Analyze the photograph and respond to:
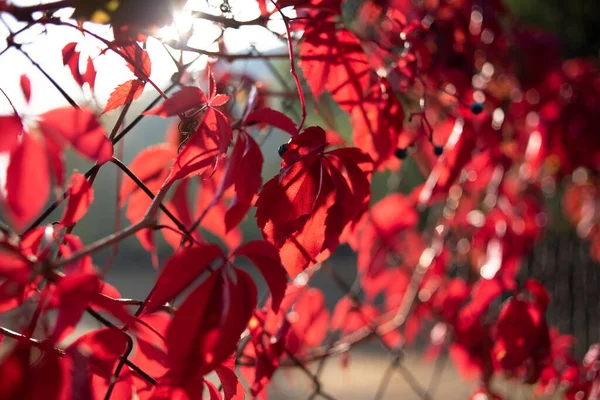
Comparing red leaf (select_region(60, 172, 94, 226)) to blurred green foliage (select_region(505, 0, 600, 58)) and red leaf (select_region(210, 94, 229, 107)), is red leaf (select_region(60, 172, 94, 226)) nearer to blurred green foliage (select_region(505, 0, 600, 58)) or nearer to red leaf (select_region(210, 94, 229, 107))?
red leaf (select_region(210, 94, 229, 107))

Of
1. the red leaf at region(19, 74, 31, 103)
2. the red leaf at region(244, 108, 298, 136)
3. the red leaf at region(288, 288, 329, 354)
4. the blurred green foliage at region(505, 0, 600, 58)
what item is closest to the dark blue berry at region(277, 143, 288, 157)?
the red leaf at region(244, 108, 298, 136)

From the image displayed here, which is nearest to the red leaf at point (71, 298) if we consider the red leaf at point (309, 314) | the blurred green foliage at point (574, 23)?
the red leaf at point (309, 314)

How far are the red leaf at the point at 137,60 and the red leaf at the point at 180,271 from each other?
164 millimetres

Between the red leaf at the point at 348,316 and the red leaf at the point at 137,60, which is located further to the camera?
the red leaf at the point at 348,316

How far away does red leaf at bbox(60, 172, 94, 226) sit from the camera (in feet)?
1.63

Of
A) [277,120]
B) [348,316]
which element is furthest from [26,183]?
[348,316]

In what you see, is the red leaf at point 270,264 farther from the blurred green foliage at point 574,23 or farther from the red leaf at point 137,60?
the blurred green foliage at point 574,23

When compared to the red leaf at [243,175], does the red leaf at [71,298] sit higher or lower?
higher

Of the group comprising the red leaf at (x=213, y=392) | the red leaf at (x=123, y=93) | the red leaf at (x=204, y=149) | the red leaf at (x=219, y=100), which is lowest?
the red leaf at (x=213, y=392)

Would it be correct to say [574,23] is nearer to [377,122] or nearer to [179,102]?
[377,122]

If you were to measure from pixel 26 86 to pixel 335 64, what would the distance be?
33cm

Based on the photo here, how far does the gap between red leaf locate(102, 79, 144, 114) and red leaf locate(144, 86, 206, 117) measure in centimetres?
5

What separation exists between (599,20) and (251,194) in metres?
2.73

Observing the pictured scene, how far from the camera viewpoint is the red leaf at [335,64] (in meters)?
0.68
